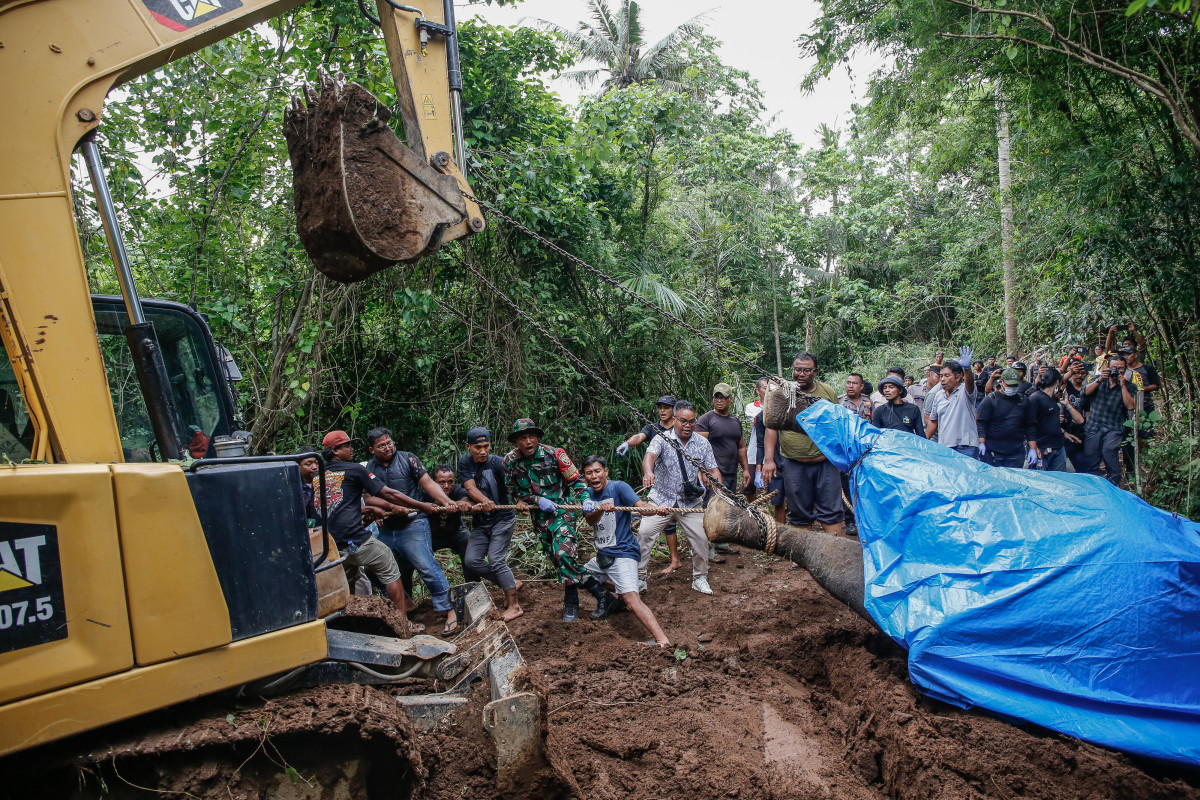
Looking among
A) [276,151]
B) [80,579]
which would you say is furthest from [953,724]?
[276,151]

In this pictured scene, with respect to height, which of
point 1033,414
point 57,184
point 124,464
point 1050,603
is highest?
point 57,184

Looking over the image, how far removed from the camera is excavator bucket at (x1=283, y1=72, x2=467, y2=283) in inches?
118

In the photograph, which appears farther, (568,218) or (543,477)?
(568,218)

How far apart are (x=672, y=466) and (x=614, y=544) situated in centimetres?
127

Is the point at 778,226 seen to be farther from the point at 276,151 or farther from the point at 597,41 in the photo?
the point at 276,151

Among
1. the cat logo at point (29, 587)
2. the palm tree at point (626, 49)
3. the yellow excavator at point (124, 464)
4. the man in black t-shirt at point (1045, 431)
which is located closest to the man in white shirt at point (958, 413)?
the man in black t-shirt at point (1045, 431)

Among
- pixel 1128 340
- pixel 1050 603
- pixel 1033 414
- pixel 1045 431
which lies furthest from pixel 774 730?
pixel 1128 340

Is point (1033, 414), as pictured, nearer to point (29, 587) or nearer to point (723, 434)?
point (723, 434)

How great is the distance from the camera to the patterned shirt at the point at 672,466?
6.59 meters

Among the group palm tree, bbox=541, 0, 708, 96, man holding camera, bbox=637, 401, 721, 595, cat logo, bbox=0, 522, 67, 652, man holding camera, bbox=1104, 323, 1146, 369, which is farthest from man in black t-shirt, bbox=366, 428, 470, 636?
palm tree, bbox=541, 0, 708, 96

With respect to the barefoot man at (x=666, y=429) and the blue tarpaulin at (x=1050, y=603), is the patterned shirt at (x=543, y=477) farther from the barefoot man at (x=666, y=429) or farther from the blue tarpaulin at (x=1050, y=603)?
the blue tarpaulin at (x=1050, y=603)

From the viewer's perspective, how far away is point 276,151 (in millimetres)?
7668

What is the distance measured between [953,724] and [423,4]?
467 cm

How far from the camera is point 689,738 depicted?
385cm
